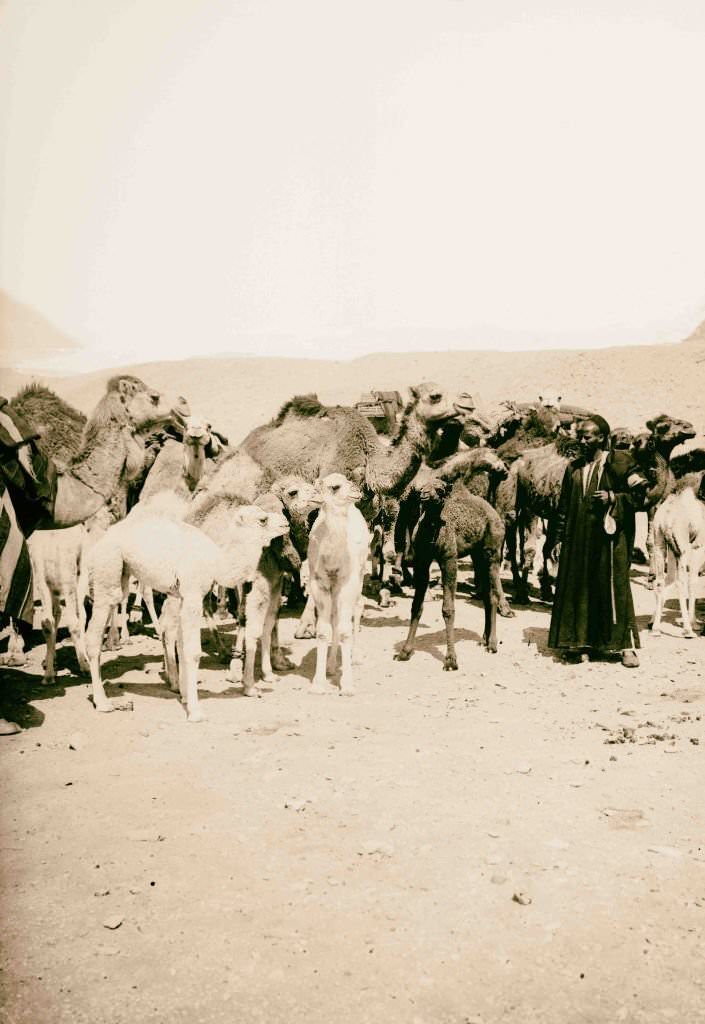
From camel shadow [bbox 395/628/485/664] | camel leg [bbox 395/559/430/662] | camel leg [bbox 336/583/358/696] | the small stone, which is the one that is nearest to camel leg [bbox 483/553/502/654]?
camel shadow [bbox 395/628/485/664]

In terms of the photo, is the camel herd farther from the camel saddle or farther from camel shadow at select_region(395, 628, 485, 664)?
camel shadow at select_region(395, 628, 485, 664)

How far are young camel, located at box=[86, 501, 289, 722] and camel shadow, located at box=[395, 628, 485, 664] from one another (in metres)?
2.96

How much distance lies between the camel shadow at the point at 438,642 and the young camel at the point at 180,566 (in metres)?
2.96

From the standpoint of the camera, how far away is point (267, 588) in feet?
29.2

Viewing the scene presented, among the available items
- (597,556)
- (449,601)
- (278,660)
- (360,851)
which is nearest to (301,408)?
(449,601)

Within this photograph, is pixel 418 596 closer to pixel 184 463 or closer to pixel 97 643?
pixel 184 463

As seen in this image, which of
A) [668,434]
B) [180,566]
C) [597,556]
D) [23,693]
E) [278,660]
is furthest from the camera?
[668,434]

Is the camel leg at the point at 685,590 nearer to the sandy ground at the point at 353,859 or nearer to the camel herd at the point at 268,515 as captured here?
the camel herd at the point at 268,515

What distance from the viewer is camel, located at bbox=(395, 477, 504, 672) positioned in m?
10.4

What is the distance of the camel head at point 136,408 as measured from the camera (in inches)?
352

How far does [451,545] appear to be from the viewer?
10.5 m

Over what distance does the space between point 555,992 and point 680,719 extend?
180 inches

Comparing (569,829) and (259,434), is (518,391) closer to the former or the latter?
(259,434)

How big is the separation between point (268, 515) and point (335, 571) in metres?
0.86
